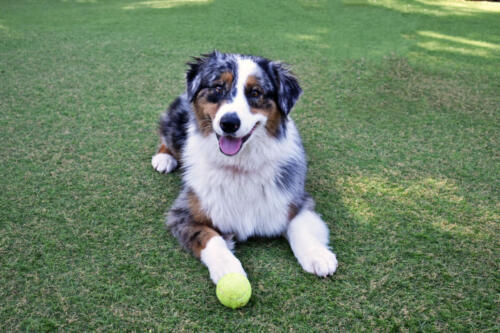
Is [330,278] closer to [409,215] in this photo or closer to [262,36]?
[409,215]

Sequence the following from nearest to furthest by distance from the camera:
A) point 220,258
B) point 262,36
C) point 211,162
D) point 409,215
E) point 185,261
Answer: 1. point 220,258
2. point 185,261
3. point 211,162
4. point 409,215
5. point 262,36

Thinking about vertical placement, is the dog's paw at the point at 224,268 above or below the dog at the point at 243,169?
below

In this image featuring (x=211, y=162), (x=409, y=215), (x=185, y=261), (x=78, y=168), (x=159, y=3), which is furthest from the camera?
(x=159, y=3)

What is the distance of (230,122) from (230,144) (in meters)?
0.20

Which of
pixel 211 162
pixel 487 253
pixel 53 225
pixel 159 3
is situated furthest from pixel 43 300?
pixel 159 3

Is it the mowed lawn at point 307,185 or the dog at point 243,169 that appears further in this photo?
the dog at point 243,169

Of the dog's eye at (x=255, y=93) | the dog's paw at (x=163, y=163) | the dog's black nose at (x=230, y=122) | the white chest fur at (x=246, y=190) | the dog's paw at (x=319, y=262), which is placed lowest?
the dog's paw at (x=319, y=262)

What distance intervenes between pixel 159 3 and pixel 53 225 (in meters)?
7.83

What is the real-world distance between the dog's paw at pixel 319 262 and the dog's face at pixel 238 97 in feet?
2.94

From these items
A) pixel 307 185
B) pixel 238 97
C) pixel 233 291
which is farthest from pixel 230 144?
pixel 307 185

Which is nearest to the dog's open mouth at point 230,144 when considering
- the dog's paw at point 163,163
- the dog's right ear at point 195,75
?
the dog's right ear at point 195,75

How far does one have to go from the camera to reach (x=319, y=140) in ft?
13.4

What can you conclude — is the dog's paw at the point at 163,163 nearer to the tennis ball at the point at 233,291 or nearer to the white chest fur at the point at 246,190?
the white chest fur at the point at 246,190

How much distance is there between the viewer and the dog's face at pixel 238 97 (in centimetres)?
249
